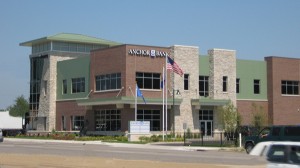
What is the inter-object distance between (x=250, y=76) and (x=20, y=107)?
36299 mm

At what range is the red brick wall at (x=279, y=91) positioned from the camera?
67.1m

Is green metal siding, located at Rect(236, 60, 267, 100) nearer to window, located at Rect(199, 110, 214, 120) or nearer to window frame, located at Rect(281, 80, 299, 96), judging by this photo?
window frame, located at Rect(281, 80, 299, 96)

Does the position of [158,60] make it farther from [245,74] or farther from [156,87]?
[245,74]

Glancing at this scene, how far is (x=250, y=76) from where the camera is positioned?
66625mm

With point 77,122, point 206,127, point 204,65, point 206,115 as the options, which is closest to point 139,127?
point 206,127

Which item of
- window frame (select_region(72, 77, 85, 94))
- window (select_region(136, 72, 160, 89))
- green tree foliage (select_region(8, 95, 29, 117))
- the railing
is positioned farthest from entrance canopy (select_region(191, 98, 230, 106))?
green tree foliage (select_region(8, 95, 29, 117))

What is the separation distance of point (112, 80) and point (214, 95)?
1242cm

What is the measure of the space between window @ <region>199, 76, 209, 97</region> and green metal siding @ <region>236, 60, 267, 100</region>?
4591mm

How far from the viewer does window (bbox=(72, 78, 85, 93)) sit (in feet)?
214

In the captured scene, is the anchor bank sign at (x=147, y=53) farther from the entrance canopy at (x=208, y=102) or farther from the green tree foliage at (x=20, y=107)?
the green tree foliage at (x=20, y=107)

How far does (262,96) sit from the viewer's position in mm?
67625

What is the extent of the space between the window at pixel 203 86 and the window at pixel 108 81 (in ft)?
34.4

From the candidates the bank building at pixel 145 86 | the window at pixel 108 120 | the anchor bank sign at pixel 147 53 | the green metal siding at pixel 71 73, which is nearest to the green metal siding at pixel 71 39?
the bank building at pixel 145 86

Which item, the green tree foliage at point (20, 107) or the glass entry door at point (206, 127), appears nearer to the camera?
the glass entry door at point (206, 127)
